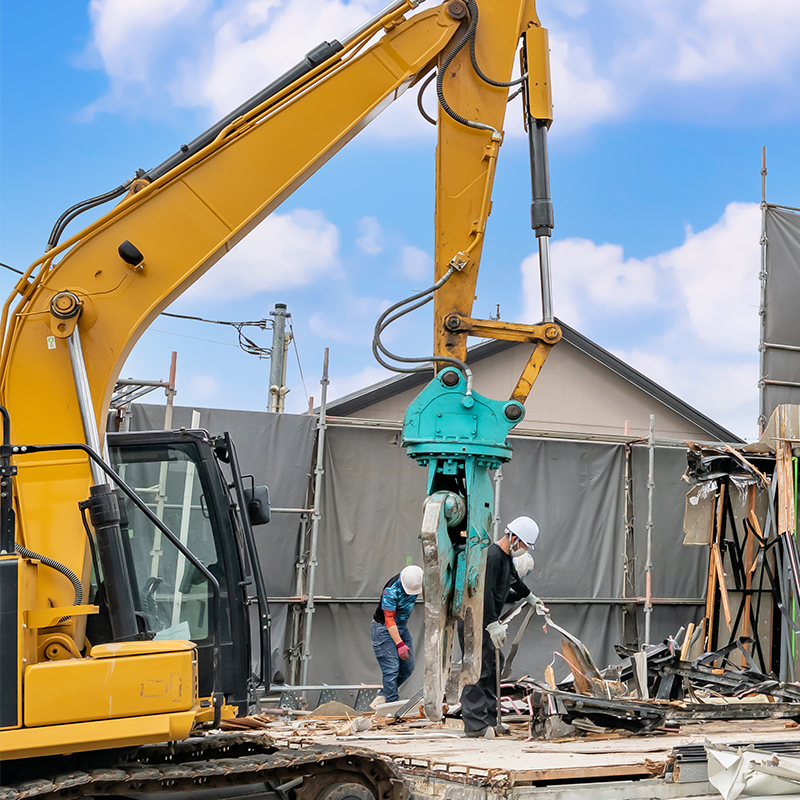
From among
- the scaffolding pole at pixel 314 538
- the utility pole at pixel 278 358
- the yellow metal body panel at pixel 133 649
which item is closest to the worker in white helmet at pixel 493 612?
the yellow metal body panel at pixel 133 649

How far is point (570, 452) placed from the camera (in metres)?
12.7

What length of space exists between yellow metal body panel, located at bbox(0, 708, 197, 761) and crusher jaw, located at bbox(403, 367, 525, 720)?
134 cm

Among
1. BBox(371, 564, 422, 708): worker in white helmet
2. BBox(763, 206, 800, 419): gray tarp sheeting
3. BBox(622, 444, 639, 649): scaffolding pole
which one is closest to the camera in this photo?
BBox(371, 564, 422, 708): worker in white helmet

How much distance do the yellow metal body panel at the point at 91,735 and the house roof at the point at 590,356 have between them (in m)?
11.7

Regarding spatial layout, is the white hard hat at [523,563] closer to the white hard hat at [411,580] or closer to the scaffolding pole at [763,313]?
the white hard hat at [411,580]

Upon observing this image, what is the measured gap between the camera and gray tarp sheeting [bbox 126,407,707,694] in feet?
37.9

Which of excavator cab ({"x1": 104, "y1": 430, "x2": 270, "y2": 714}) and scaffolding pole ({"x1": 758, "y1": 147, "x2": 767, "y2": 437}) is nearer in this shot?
excavator cab ({"x1": 104, "y1": 430, "x2": 270, "y2": 714})

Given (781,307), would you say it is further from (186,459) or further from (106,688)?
(106,688)

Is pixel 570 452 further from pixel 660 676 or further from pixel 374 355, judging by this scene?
pixel 374 355

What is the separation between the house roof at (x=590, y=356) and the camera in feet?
53.5

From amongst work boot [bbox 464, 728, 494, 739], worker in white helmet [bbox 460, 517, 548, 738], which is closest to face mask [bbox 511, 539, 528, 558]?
worker in white helmet [bbox 460, 517, 548, 738]

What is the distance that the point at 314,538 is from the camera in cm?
1119

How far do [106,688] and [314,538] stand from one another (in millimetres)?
7245

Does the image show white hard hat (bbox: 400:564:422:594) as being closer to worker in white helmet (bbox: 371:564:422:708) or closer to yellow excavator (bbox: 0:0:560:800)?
worker in white helmet (bbox: 371:564:422:708)
